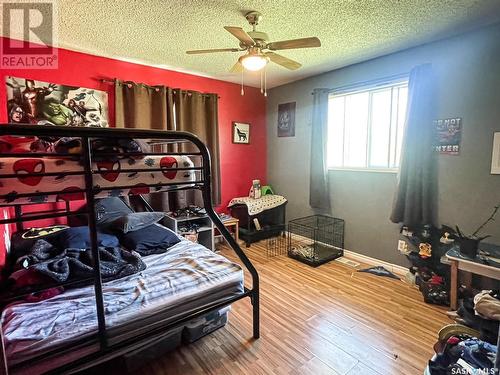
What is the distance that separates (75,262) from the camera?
1.50 m

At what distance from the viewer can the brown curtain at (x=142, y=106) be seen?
2941 millimetres

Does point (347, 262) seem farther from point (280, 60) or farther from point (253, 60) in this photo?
point (253, 60)

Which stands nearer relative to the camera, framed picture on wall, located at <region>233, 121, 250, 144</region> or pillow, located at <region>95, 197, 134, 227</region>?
pillow, located at <region>95, 197, 134, 227</region>

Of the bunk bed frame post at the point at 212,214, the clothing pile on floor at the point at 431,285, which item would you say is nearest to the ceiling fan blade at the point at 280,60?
the bunk bed frame post at the point at 212,214

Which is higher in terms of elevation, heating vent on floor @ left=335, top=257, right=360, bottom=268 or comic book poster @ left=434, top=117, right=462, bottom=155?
comic book poster @ left=434, top=117, right=462, bottom=155

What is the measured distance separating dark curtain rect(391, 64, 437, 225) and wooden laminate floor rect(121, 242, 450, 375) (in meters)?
0.77

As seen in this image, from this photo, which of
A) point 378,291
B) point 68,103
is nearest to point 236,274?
point 378,291

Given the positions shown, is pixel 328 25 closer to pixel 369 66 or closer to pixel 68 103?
pixel 369 66

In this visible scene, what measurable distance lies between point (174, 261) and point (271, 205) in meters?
2.27

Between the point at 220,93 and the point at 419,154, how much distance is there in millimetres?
2641

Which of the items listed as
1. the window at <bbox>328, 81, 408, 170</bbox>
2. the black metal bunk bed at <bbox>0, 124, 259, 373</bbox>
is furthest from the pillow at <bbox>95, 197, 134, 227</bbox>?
the window at <bbox>328, 81, 408, 170</bbox>

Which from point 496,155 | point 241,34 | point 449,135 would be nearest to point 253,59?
point 241,34

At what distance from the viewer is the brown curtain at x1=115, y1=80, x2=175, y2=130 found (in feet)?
9.65

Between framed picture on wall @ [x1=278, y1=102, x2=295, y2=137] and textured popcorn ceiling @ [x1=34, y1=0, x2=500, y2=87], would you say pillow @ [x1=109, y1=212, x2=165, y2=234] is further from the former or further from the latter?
framed picture on wall @ [x1=278, y1=102, x2=295, y2=137]
